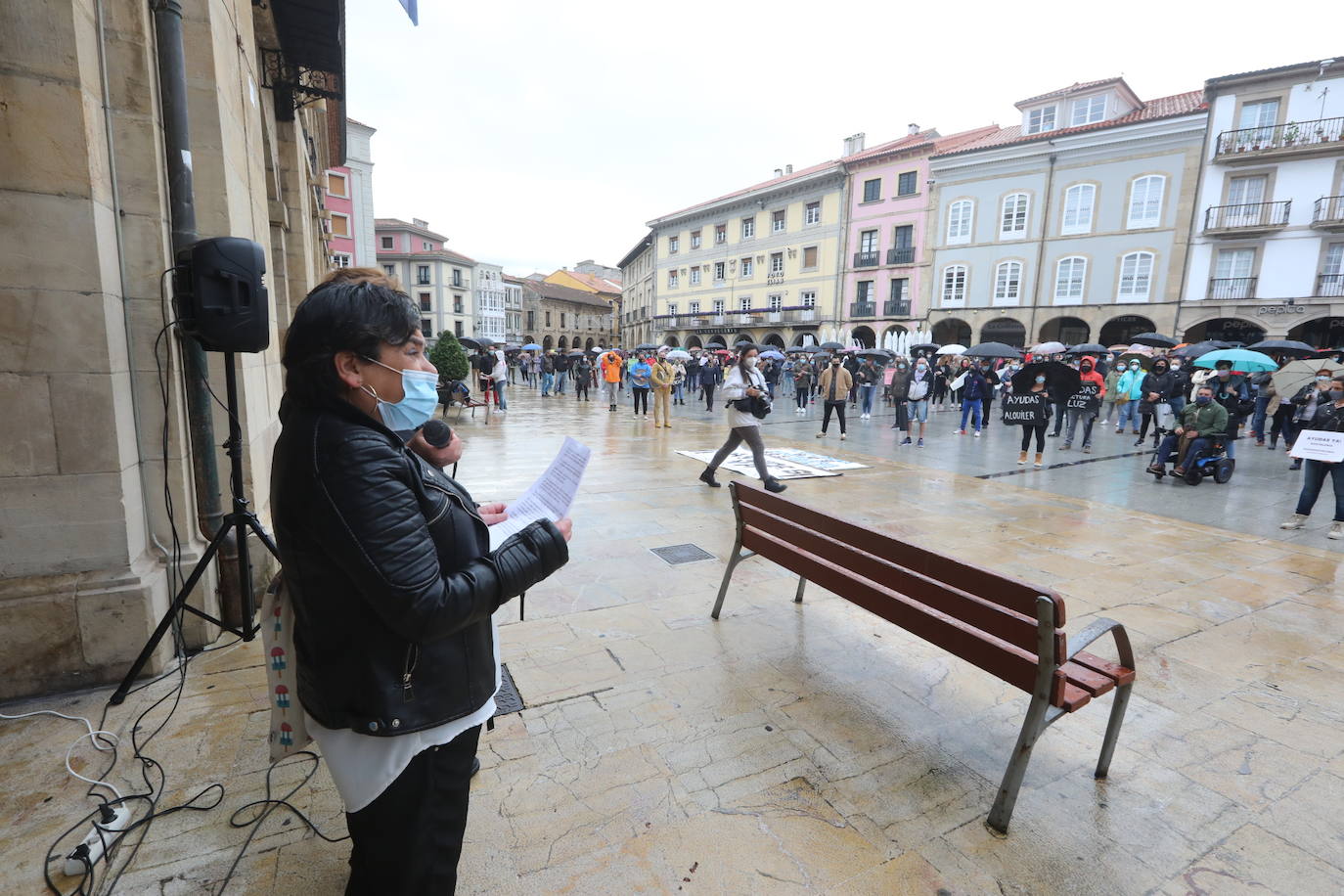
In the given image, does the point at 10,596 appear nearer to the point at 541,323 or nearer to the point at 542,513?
the point at 542,513

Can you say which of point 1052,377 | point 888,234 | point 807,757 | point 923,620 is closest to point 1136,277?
point 888,234

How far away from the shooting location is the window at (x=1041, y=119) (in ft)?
92.8

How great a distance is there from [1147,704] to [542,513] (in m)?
3.10

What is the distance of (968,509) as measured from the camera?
6.86 m

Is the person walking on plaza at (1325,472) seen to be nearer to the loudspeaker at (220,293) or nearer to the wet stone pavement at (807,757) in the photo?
the wet stone pavement at (807,757)

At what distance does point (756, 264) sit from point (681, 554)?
38852 millimetres

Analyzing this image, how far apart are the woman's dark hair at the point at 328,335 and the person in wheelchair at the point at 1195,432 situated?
410 inches

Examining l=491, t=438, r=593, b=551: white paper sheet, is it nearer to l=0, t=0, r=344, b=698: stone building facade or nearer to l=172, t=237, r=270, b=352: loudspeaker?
l=172, t=237, r=270, b=352: loudspeaker

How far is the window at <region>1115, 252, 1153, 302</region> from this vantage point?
25203 millimetres

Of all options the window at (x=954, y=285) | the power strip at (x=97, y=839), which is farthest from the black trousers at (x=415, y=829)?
the window at (x=954, y=285)

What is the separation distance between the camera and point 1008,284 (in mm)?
28891

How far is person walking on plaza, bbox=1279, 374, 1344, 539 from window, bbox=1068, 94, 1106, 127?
27.2 m

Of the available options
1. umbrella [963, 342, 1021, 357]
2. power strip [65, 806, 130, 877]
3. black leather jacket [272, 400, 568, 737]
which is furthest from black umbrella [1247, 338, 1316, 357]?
power strip [65, 806, 130, 877]

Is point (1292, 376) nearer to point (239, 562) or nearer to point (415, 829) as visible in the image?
point (415, 829)
